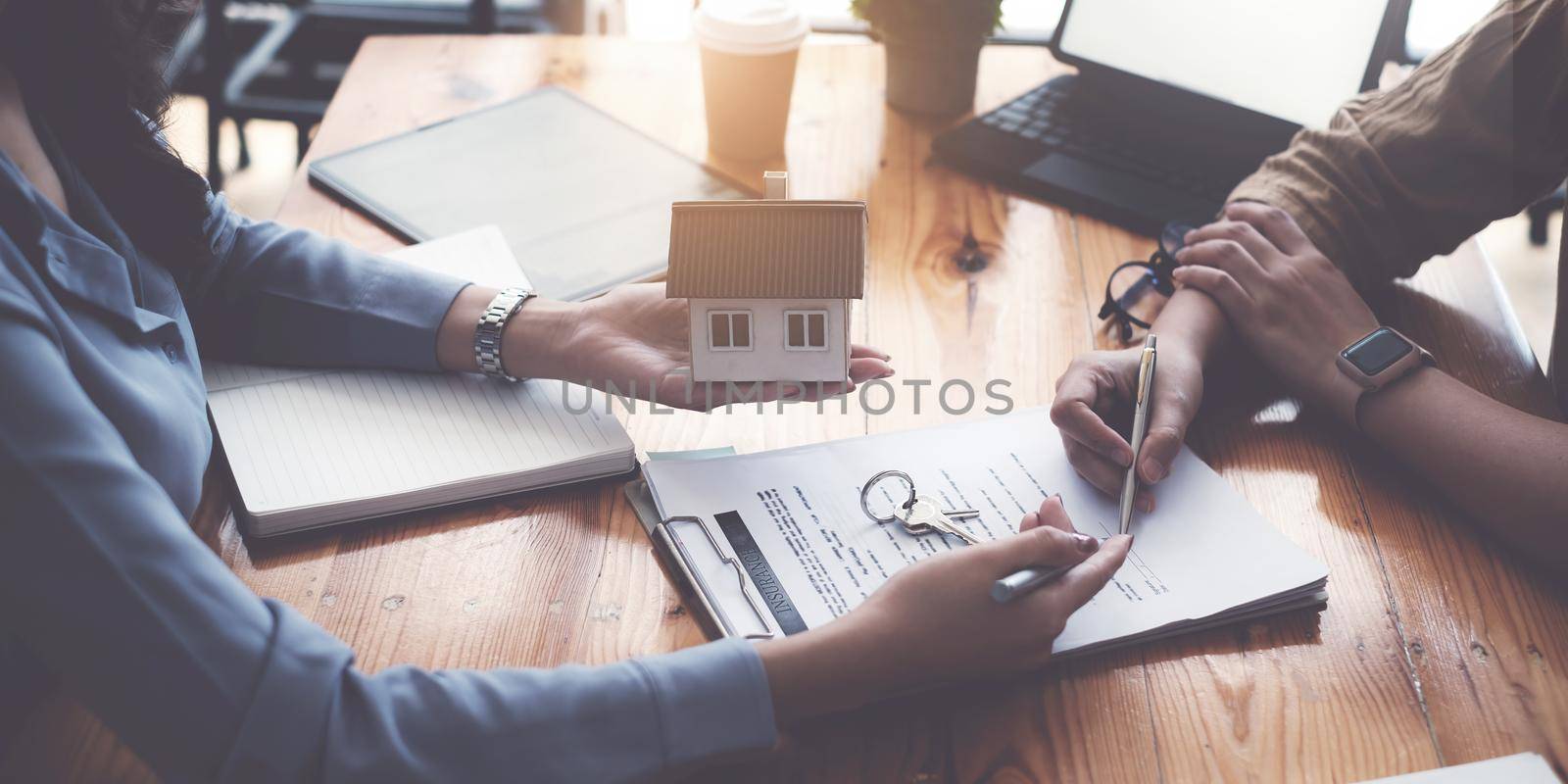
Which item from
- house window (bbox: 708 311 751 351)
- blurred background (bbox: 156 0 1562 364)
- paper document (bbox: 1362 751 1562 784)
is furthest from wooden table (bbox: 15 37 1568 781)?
blurred background (bbox: 156 0 1562 364)

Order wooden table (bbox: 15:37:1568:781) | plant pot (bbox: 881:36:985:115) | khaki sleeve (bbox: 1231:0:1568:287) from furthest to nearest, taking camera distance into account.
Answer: plant pot (bbox: 881:36:985:115), khaki sleeve (bbox: 1231:0:1568:287), wooden table (bbox: 15:37:1568:781)

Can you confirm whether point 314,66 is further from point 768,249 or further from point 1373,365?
point 1373,365

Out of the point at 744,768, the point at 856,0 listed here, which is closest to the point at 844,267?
the point at 744,768

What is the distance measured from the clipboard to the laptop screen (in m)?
0.86

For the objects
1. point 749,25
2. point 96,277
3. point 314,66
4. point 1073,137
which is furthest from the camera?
point 314,66

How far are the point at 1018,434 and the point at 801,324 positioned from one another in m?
0.22

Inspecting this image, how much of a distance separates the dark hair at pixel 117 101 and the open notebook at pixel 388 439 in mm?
135

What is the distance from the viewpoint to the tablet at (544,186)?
1.11 meters

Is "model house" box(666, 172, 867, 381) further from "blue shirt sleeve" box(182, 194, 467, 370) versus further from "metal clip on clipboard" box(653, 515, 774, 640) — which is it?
"blue shirt sleeve" box(182, 194, 467, 370)

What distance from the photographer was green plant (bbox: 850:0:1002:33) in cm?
131

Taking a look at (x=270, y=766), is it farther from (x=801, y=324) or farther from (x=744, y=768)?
Answer: (x=801, y=324)

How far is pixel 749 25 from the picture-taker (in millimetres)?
1213

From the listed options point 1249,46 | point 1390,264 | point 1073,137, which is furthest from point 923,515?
point 1249,46

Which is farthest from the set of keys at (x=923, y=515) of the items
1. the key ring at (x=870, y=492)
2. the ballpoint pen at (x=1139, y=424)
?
the ballpoint pen at (x=1139, y=424)
